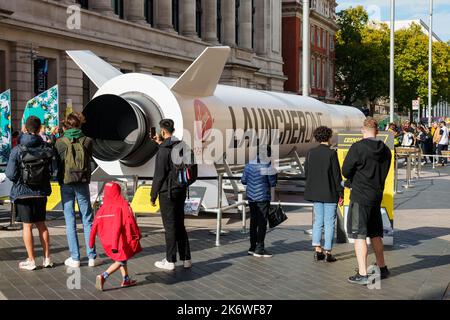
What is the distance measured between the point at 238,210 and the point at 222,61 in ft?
10.2

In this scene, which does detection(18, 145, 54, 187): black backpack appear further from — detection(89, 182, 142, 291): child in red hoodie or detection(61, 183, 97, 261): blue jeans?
detection(89, 182, 142, 291): child in red hoodie

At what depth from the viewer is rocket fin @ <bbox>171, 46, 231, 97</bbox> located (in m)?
12.3

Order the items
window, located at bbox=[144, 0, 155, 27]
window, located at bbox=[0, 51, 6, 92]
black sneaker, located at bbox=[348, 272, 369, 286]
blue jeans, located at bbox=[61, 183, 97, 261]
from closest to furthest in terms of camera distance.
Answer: black sneaker, located at bbox=[348, 272, 369, 286], blue jeans, located at bbox=[61, 183, 97, 261], window, located at bbox=[0, 51, 6, 92], window, located at bbox=[144, 0, 155, 27]

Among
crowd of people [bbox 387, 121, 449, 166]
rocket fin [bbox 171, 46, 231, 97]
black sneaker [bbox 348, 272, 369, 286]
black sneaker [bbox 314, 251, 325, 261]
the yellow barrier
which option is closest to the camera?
black sneaker [bbox 348, 272, 369, 286]

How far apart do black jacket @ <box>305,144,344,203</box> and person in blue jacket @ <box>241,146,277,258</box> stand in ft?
2.45

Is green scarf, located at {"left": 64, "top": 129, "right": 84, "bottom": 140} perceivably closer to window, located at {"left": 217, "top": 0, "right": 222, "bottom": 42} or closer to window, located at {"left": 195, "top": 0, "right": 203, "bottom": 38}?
window, located at {"left": 195, "top": 0, "right": 203, "bottom": 38}

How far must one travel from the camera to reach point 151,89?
12172 mm

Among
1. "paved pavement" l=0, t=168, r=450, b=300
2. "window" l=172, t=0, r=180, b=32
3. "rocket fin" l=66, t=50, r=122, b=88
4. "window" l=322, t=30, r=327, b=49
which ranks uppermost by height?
"window" l=322, t=30, r=327, b=49

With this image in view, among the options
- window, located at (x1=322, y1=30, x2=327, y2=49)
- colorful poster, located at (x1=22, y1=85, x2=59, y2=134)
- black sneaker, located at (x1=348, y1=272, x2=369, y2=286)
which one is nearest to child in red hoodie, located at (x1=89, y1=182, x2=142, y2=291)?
black sneaker, located at (x1=348, y1=272, x2=369, y2=286)

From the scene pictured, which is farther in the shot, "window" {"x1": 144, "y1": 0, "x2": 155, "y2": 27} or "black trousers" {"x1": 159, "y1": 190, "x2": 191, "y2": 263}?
"window" {"x1": 144, "y1": 0, "x2": 155, "y2": 27}

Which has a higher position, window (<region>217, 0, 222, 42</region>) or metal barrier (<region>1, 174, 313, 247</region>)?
window (<region>217, 0, 222, 42</region>)

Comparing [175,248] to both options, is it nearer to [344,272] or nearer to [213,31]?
[344,272]

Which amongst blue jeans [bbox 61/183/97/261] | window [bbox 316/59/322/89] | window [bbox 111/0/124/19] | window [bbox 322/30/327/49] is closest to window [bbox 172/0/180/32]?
window [bbox 111/0/124/19]
